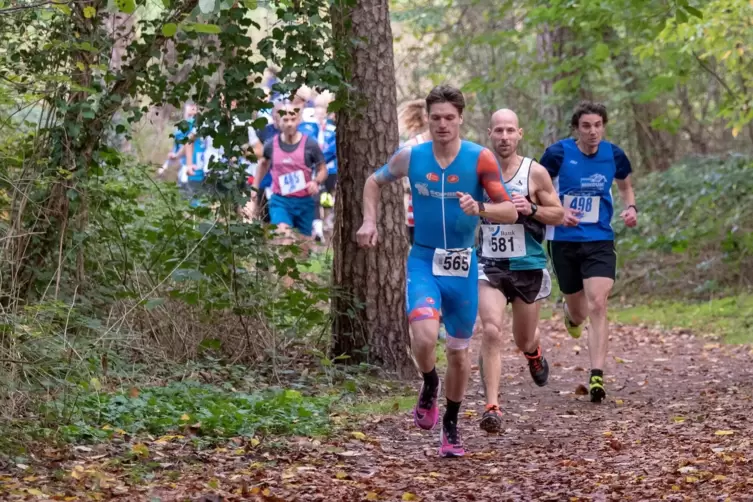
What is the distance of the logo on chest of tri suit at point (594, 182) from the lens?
937 cm

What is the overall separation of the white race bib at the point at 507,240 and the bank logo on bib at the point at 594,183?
1157mm

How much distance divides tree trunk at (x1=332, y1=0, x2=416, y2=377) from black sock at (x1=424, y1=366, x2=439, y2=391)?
2542 mm

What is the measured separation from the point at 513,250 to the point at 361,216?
1.56 meters

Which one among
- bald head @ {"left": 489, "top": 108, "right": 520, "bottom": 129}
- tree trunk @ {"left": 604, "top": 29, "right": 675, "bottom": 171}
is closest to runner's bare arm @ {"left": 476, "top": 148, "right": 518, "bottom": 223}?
bald head @ {"left": 489, "top": 108, "right": 520, "bottom": 129}

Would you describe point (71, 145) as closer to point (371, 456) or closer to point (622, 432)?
point (371, 456)

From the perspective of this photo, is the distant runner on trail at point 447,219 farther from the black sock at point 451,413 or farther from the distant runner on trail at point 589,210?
the distant runner on trail at point 589,210

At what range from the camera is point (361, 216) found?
9.52 meters

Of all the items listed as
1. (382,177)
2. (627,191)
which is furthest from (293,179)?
(382,177)

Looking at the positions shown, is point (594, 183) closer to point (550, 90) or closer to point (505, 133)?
point (505, 133)

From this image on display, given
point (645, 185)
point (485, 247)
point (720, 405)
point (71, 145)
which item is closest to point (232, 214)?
point (71, 145)

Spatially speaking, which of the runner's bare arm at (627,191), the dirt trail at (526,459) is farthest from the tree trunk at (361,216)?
the runner's bare arm at (627,191)

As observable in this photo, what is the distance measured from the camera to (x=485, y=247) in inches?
336

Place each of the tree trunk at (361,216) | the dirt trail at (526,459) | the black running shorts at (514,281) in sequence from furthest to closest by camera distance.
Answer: the tree trunk at (361,216), the black running shorts at (514,281), the dirt trail at (526,459)

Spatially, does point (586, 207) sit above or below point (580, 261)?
above
